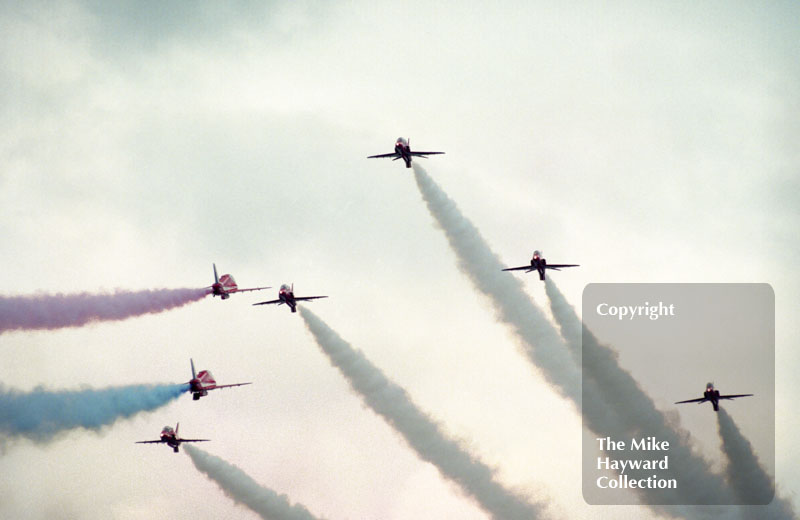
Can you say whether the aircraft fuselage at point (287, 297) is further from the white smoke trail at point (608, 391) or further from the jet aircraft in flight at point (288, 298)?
the white smoke trail at point (608, 391)

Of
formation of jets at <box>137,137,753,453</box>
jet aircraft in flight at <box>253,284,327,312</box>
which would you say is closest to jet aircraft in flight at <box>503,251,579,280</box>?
formation of jets at <box>137,137,753,453</box>

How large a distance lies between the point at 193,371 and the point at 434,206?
3500 centimetres

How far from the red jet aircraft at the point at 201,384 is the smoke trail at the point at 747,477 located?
5982 centimetres

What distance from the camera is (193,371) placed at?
136125mm

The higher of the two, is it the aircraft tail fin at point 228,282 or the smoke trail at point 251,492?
the aircraft tail fin at point 228,282

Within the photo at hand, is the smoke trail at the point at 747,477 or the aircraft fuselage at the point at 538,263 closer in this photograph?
the aircraft fuselage at the point at 538,263

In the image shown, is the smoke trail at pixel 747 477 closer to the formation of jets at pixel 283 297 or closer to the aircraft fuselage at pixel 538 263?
the formation of jets at pixel 283 297

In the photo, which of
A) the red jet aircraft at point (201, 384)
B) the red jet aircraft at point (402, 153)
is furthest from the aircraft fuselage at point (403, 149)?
the red jet aircraft at point (201, 384)

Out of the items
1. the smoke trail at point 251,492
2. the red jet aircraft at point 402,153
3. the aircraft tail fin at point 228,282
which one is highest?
the red jet aircraft at point 402,153

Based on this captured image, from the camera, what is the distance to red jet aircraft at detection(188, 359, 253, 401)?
442 feet

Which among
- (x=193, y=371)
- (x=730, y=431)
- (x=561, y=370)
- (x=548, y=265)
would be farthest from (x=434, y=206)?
(x=730, y=431)

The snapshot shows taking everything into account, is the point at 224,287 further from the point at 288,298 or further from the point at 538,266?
the point at 538,266

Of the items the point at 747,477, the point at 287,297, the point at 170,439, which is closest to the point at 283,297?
the point at 287,297

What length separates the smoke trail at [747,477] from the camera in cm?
14112
